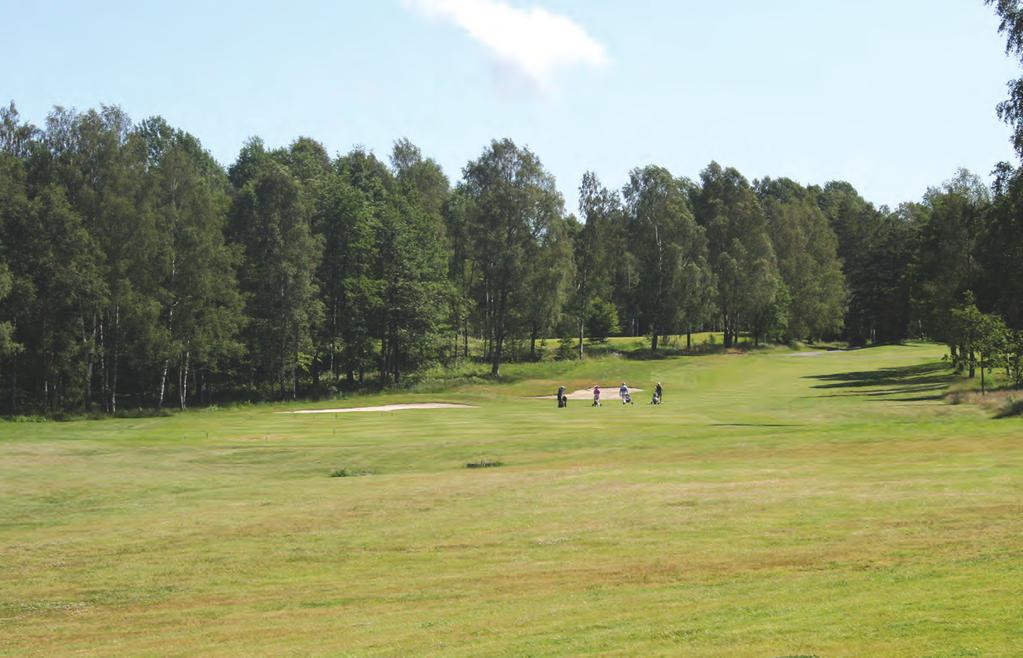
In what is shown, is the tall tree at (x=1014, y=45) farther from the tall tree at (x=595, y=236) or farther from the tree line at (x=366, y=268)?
the tall tree at (x=595, y=236)

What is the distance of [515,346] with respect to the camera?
366 ft

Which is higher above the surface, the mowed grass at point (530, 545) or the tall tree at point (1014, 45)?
the tall tree at point (1014, 45)

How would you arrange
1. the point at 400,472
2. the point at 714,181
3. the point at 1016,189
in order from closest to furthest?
the point at 400,472 < the point at 1016,189 < the point at 714,181

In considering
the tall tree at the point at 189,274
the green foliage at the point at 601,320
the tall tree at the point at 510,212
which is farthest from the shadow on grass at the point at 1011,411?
the green foliage at the point at 601,320

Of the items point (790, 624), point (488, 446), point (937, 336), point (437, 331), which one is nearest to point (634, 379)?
point (437, 331)

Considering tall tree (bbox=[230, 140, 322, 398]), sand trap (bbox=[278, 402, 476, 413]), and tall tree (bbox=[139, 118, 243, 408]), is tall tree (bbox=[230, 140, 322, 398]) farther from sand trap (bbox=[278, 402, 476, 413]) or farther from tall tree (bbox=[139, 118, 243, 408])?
sand trap (bbox=[278, 402, 476, 413])

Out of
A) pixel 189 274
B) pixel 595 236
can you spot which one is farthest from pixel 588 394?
pixel 595 236

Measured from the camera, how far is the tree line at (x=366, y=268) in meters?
71.1

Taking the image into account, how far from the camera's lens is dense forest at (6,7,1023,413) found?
230ft

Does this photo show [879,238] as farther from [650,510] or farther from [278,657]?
[278,657]

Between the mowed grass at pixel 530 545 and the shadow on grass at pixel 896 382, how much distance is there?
27.6 metres

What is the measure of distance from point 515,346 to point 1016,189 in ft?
247

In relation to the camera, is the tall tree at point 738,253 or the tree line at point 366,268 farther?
the tall tree at point 738,253

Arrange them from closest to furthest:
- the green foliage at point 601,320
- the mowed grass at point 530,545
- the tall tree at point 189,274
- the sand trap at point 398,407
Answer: the mowed grass at point 530,545
the sand trap at point 398,407
the tall tree at point 189,274
the green foliage at point 601,320
